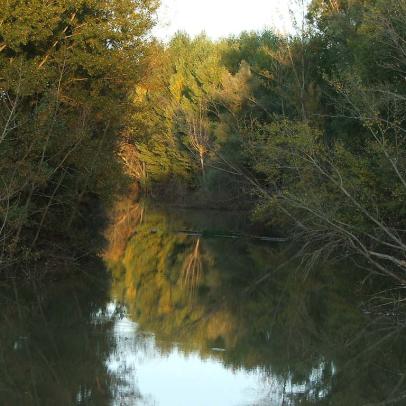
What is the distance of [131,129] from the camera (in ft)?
73.7

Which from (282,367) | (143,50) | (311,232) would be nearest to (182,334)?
(282,367)

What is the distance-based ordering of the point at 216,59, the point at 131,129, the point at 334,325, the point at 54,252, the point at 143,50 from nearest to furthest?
the point at 334,325 → the point at 54,252 → the point at 143,50 → the point at 131,129 → the point at 216,59

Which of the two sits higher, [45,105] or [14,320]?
[45,105]

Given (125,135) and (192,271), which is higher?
(125,135)

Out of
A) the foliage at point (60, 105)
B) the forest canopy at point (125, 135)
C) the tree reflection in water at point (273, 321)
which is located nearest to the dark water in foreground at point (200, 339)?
the tree reflection in water at point (273, 321)

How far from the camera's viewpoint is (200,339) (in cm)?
1209

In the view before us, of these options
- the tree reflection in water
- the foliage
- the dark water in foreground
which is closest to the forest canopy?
the foliage

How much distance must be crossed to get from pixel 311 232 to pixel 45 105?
7302 millimetres

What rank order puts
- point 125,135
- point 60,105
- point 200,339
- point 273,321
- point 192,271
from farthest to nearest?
1. point 125,135
2. point 192,271
3. point 60,105
4. point 273,321
5. point 200,339

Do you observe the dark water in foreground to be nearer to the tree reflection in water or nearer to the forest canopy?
the tree reflection in water

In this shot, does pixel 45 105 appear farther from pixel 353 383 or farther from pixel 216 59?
pixel 216 59

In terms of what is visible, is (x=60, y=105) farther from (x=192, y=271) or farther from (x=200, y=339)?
(x=200, y=339)

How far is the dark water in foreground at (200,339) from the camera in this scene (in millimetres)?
9047

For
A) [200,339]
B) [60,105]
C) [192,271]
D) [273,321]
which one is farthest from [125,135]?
[200,339]
